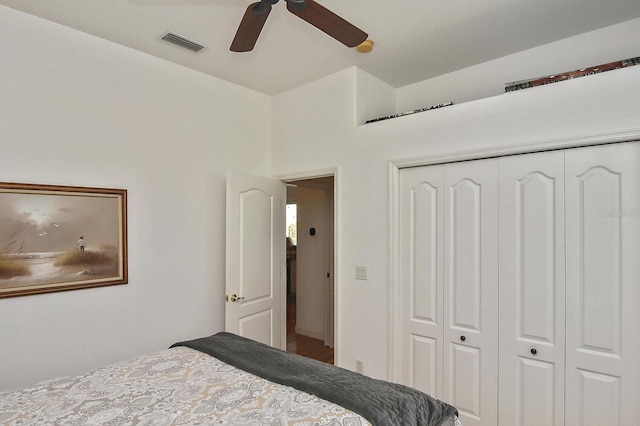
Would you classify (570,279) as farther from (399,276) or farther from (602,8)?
(602,8)

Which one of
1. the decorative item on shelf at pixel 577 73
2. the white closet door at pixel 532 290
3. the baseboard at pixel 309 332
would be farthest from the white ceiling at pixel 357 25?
the baseboard at pixel 309 332

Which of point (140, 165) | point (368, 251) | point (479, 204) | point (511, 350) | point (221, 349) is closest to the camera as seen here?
point (221, 349)

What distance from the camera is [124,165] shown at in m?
2.68

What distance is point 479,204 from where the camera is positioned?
8.19 ft

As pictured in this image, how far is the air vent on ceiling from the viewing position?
255 cm

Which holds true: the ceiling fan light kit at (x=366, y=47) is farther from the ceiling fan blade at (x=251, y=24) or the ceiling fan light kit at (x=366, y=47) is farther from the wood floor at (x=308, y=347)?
the wood floor at (x=308, y=347)

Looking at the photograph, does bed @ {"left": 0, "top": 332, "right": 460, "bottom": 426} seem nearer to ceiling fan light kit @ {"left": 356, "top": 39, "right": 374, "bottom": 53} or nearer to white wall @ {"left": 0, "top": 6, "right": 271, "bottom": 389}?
white wall @ {"left": 0, "top": 6, "right": 271, "bottom": 389}

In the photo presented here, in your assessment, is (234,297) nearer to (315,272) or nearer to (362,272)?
(362,272)

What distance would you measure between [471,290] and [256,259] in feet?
5.85

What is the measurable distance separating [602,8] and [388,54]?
4.38 feet

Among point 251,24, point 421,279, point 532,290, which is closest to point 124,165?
point 251,24

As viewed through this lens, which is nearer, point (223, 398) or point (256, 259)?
point (223, 398)

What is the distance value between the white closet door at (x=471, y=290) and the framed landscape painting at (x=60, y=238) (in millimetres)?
2359

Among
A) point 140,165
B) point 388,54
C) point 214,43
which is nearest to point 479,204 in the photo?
point 388,54
